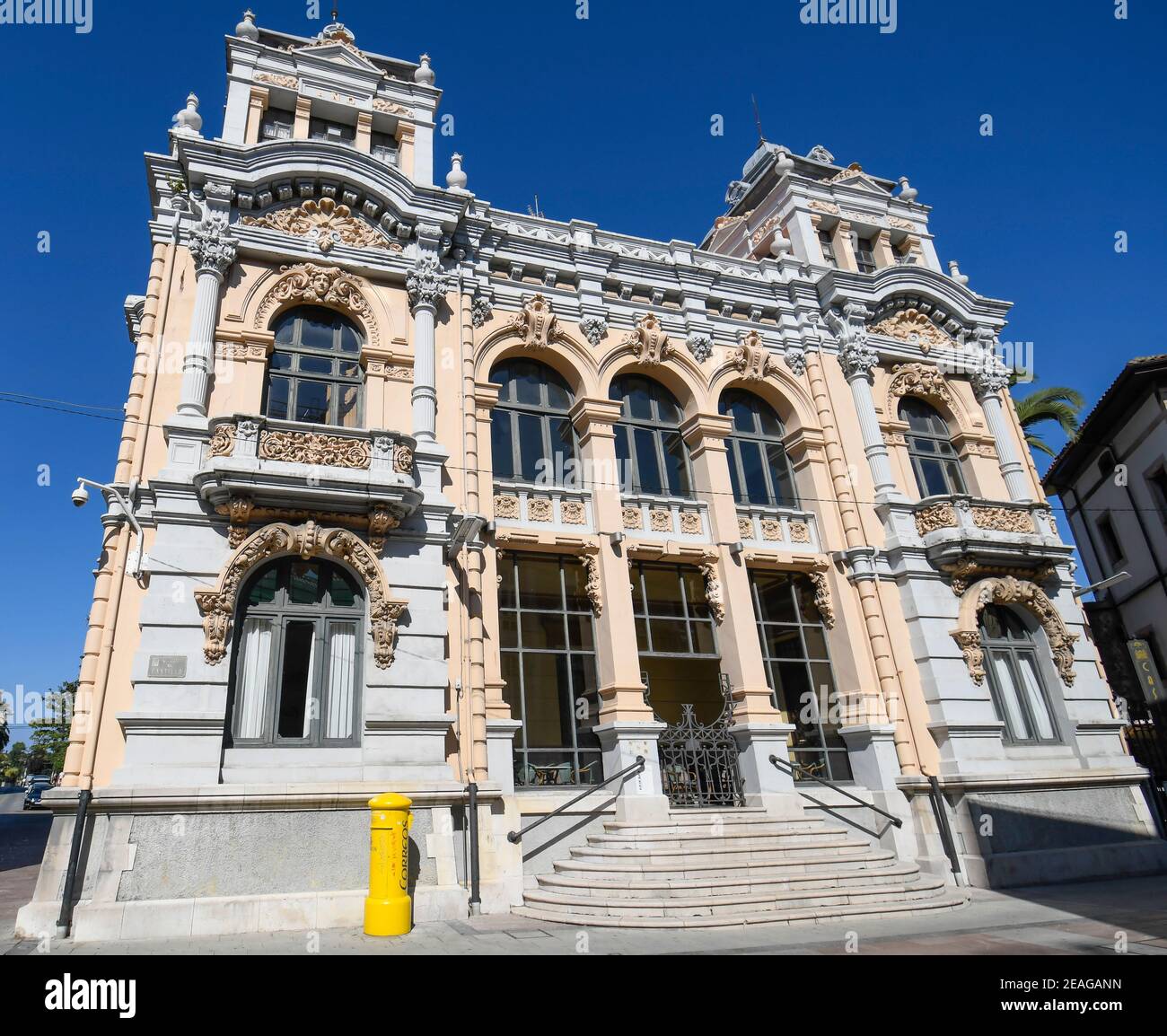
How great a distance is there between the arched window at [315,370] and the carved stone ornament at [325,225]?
1483 mm

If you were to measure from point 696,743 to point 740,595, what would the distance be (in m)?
3.26

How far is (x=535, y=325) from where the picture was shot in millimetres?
17109

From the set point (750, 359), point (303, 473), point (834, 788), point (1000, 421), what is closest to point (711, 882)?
point (834, 788)

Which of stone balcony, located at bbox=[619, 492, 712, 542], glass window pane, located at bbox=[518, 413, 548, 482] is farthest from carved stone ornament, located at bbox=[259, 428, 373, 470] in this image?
stone balcony, located at bbox=[619, 492, 712, 542]

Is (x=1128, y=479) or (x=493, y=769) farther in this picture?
(x=1128, y=479)

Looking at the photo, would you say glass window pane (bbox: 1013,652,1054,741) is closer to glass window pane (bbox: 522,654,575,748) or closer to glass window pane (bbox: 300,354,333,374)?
glass window pane (bbox: 522,654,575,748)

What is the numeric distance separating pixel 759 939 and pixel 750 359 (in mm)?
13317

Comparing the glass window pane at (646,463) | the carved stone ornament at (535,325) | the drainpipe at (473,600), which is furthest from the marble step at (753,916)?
the carved stone ornament at (535,325)

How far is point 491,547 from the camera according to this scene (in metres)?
14.7

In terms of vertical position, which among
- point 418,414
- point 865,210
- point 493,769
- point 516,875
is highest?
point 865,210

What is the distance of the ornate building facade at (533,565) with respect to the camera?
11.4 meters

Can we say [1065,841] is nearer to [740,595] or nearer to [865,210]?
[740,595]

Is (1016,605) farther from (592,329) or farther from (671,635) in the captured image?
(592,329)
